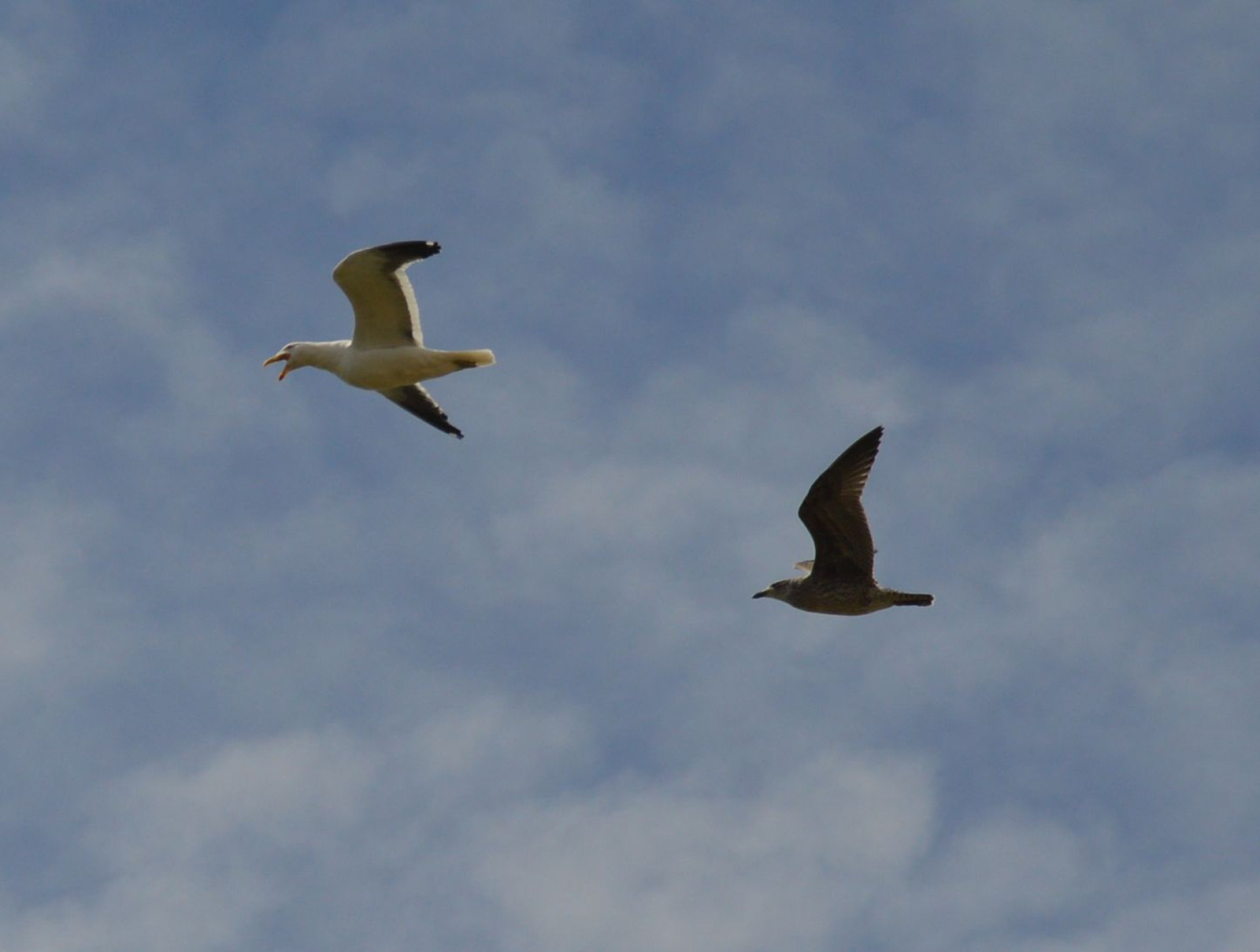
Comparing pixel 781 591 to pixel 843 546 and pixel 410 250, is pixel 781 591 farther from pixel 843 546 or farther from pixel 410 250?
pixel 410 250

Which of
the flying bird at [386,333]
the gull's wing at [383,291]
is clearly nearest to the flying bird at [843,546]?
the flying bird at [386,333]

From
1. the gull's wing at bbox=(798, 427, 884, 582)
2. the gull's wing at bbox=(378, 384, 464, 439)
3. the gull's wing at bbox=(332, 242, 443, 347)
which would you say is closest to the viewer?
the gull's wing at bbox=(798, 427, 884, 582)

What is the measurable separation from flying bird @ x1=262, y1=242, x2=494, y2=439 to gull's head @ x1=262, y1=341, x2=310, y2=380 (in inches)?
18.8

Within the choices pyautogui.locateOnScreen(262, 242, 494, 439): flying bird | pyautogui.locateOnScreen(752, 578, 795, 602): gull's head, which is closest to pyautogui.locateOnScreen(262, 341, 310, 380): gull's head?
pyautogui.locateOnScreen(262, 242, 494, 439): flying bird

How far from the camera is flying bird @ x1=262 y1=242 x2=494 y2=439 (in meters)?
21.6

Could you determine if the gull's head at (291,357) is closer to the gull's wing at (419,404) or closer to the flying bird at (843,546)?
the gull's wing at (419,404)

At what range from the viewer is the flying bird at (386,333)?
2155 cm

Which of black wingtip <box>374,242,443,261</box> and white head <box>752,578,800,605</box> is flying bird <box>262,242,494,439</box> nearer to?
black wingtip <box>374,242,443,261</box>

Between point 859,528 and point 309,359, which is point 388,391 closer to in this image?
point 309,359

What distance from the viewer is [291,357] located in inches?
933

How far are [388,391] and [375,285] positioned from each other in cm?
331

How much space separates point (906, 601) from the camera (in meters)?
19.9

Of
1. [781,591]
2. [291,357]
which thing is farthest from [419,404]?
[781,591]

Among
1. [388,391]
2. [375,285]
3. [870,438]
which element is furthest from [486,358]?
[870,438]
